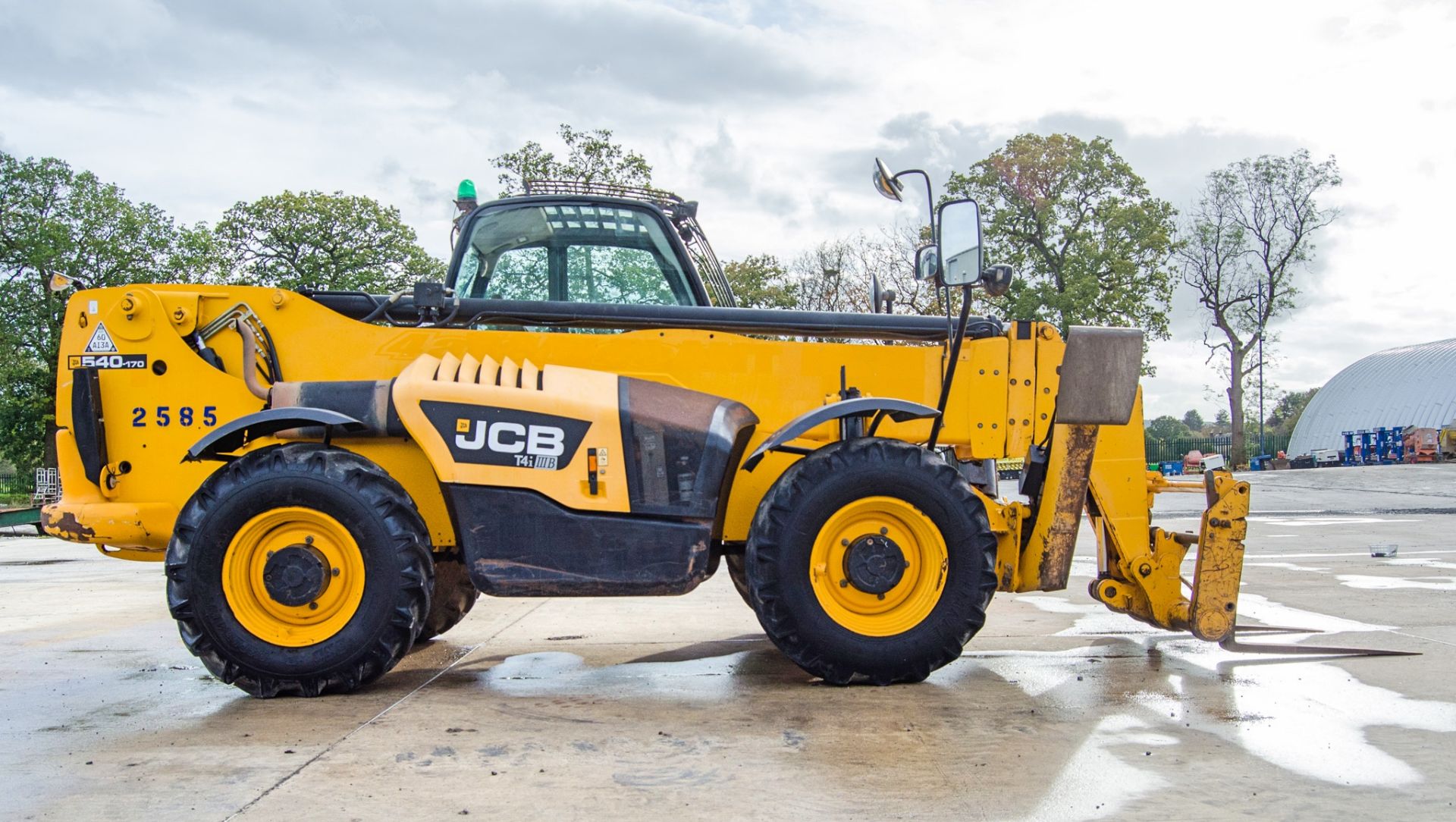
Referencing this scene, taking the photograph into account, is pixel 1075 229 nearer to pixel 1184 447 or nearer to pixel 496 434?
pixel 1184 447

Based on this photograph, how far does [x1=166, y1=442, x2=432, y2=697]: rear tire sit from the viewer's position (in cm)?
468

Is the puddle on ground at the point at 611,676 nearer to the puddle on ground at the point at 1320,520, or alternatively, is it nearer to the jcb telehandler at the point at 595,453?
the jcb telehandler at the point at 595,453

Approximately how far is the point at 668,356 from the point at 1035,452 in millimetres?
1788

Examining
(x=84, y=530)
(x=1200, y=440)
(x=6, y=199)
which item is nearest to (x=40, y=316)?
(x=6, y=199)

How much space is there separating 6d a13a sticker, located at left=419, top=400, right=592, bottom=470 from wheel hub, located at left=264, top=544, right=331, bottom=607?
722 millimetres

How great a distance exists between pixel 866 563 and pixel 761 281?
1395 inches

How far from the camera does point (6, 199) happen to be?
41.6 m

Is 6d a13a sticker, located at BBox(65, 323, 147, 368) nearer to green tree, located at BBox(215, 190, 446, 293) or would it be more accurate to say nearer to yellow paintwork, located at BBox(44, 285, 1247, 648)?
yellow paintwork, located at BBox(44, 285, 1247, 648)

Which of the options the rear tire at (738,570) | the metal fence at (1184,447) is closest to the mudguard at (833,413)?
the rear tire at (738,570)

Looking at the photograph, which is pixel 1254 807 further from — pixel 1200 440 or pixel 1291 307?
pixel 1200 440

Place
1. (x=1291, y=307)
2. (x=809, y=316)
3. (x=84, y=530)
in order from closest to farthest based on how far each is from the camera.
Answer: (x=84, y=530) < (x=809, y=316) < (x=1291, y=307)

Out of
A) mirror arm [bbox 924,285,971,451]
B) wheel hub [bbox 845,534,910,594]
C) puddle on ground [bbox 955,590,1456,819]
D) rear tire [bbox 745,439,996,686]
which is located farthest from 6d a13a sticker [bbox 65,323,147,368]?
puddle on ground [bbox 955,590,1456,819]

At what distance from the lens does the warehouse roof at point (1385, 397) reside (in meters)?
56.4

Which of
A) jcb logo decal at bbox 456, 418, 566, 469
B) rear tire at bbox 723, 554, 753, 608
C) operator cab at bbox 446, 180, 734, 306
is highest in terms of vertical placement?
operator cab at bbox 446, 180, 734, 306
